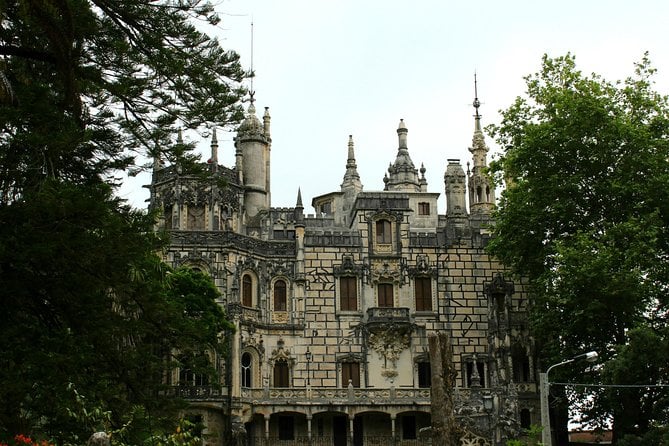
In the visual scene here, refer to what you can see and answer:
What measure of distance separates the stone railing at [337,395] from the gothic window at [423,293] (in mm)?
5313

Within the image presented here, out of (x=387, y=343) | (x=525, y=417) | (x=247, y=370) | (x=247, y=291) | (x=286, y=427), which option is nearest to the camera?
(x=286, y=427)

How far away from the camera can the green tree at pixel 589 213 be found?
36.7 m

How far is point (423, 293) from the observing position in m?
49.2

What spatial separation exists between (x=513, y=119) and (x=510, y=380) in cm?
1215

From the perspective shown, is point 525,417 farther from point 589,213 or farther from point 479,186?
point 479,186

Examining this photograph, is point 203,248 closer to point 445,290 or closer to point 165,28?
point 445,290

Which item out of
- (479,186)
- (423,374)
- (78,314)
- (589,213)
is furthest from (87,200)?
(479,186)

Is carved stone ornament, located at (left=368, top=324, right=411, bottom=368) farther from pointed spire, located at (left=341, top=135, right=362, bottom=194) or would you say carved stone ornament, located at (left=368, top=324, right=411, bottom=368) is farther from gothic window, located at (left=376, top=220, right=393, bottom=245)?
pointed spire, located at (left=341, top=135, right=362, bottom=194)

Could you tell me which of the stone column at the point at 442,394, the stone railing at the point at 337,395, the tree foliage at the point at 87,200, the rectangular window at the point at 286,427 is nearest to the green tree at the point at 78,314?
the tree foliage at the point at 87,200

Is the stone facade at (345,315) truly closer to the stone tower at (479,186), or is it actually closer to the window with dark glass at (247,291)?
the window with dark glass at (247,291)

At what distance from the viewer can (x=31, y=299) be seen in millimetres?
17547

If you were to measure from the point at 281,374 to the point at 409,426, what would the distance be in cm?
652

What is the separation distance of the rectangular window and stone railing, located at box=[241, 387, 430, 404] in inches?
64.5

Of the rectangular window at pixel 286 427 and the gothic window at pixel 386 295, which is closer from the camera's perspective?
the rectangular window at pixel 286 427
